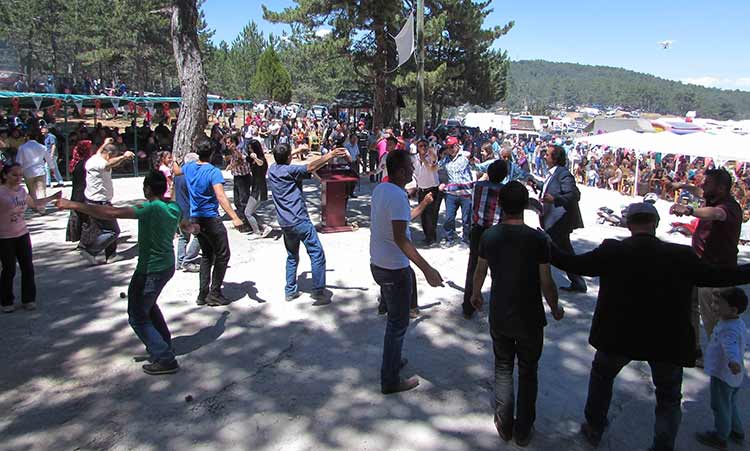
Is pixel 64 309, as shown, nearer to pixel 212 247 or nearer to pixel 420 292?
pixel 212 247

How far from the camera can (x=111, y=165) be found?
6.61 metres

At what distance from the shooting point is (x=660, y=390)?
9.85ft

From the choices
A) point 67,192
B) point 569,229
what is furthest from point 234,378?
point 67,192

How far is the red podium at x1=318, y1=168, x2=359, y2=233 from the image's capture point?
8859 mm

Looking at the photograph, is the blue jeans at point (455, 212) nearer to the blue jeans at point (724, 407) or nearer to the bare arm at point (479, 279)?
the bare arm at point (479, 279)

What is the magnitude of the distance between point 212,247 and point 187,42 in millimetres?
5700

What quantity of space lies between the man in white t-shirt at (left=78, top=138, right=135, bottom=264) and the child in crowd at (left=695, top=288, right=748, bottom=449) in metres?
6.18

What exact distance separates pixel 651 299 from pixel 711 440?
1.21m

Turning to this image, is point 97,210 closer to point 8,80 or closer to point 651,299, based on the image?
point 651,299

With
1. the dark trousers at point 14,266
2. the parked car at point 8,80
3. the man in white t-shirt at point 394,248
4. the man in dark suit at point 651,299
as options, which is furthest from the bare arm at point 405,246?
the parked car at point 8,80

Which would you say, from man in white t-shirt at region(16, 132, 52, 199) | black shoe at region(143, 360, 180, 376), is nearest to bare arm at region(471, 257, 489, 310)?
black shoe at region(143, 360, 180, 376)

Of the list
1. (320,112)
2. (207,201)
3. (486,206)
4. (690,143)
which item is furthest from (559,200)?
(320,112)

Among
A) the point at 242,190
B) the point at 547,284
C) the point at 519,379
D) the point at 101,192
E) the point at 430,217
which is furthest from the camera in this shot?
the point at 242,190

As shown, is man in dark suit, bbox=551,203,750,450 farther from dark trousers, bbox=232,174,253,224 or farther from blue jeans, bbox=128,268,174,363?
dark trousers, bbox=232,174,253,224
